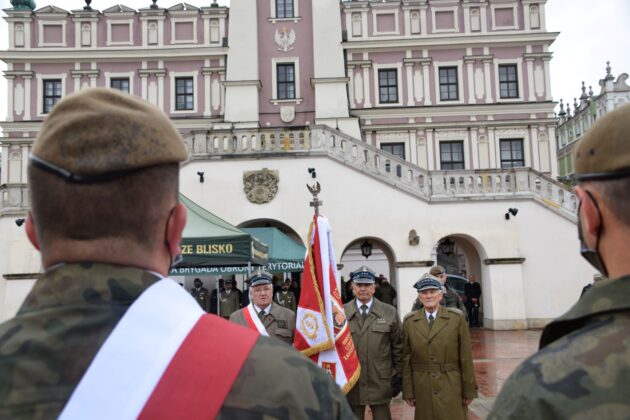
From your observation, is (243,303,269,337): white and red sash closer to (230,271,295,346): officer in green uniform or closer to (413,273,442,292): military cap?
(230,271,295,346): officer in green uniform

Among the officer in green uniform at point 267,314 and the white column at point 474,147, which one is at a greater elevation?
the white column at point 474,147

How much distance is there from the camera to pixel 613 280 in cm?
177

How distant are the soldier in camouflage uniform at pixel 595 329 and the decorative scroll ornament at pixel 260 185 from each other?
16904mm

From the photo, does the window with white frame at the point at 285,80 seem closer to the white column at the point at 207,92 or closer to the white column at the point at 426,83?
the white column at the point at 207,92

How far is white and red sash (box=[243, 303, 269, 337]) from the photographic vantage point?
6.96 m

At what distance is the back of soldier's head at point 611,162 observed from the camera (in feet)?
5.84

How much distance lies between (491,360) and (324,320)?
7.13 metres

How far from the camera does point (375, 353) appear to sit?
22.9 ft

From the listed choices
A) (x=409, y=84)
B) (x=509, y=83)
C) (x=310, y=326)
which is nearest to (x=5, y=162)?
(x=409, y=84)

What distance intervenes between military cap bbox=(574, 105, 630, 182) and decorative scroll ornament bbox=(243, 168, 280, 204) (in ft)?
55.6

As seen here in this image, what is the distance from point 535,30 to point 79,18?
83.8 feet

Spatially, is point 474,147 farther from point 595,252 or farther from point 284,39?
point 595,252

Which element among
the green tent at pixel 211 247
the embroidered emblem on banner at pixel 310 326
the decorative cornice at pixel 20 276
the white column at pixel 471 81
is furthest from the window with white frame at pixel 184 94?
the embroidered emblem on banner at pixel 310 326

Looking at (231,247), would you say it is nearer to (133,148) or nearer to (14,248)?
(133,148)
